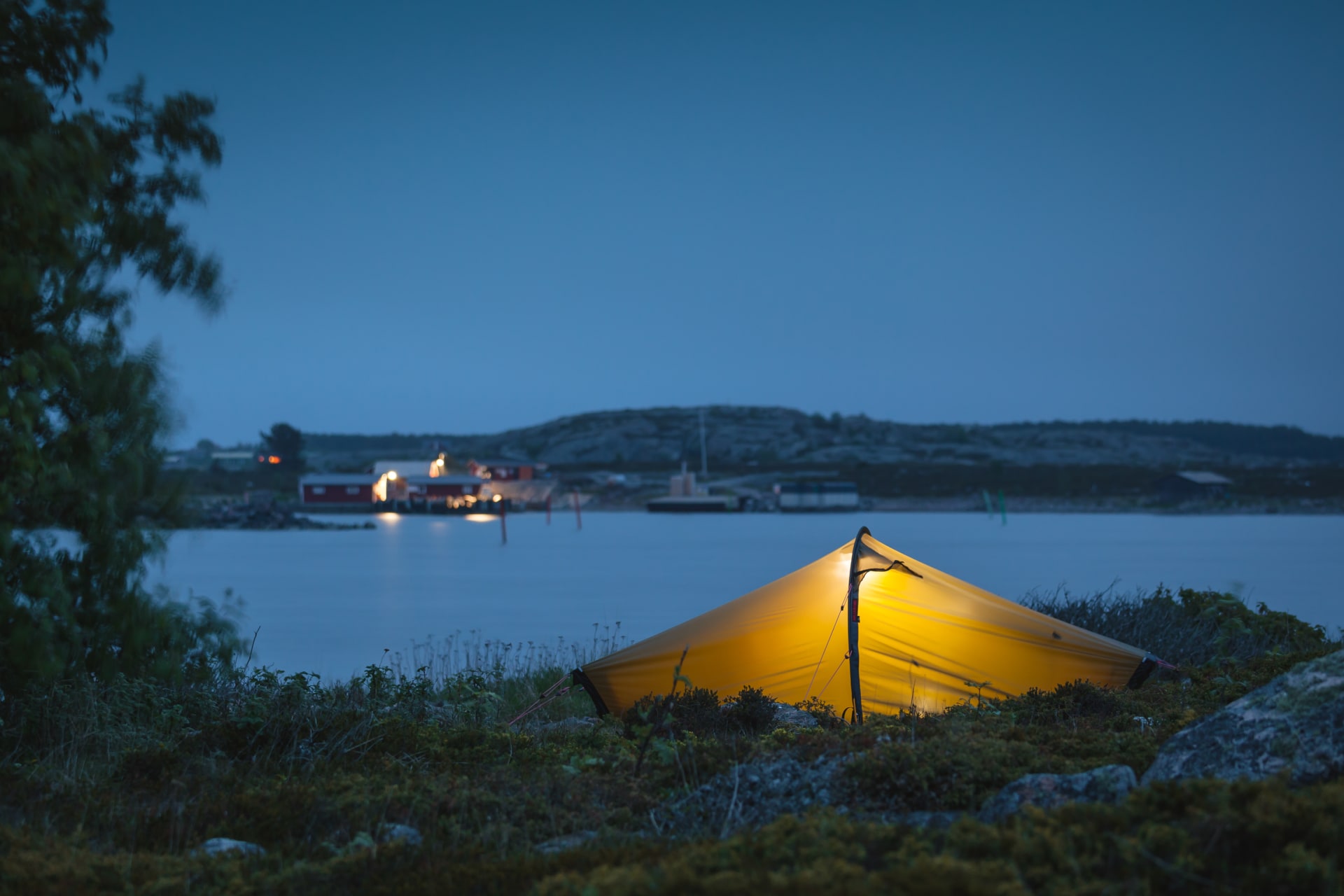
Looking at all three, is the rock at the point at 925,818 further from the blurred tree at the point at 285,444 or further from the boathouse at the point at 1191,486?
the blurred tree at the point at 285,444

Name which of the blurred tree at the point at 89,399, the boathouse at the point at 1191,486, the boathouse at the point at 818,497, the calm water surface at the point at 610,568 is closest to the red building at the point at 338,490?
the calm water surface at the point at 610,568

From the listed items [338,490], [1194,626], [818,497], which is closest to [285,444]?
[338,490]

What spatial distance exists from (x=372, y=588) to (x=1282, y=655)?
98.8 feet

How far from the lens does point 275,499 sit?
92.8 m

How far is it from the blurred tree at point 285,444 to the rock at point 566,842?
463 ft

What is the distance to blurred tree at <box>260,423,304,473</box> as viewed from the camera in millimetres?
138875

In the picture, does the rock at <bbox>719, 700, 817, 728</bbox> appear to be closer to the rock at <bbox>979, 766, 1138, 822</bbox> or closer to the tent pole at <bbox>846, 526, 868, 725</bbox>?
the tent pole at <bbox>846, 526, 868, 725</bbox>

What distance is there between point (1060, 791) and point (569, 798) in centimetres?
242

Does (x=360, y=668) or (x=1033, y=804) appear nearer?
(x=1033, y=804)

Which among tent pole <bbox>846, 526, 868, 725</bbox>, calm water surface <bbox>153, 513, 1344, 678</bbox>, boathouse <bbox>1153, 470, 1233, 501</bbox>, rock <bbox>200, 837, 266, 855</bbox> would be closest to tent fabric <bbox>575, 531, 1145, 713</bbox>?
tent pole <bbox>846, 526, 868, 725</bbox>

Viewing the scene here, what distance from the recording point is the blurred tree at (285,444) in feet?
456

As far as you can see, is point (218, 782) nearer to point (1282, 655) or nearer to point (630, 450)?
point (1282, 655)

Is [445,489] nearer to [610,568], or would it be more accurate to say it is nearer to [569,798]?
[610,568]

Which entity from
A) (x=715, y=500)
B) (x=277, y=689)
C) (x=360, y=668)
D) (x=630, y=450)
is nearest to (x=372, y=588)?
(x=360, y=668)
